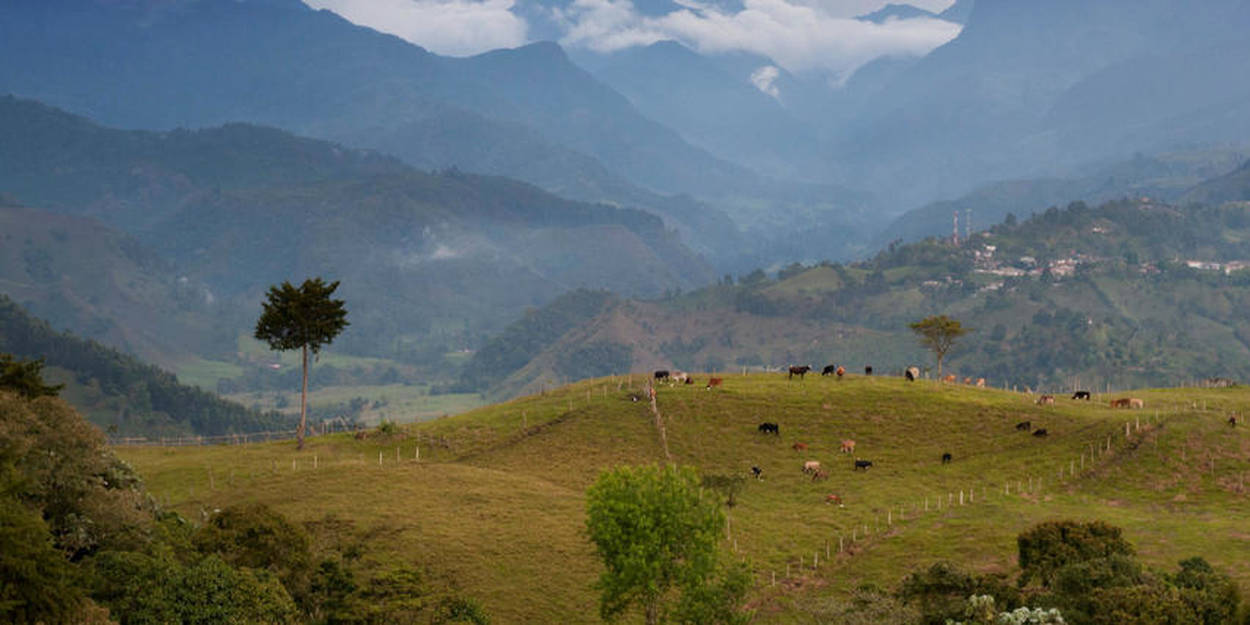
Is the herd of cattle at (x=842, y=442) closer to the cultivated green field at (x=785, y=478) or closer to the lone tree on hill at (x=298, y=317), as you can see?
the cultivated green field at (x=785, y=478)

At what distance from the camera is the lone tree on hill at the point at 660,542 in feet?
156

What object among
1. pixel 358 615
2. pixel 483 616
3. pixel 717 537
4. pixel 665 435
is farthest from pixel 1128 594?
pixel 665 435

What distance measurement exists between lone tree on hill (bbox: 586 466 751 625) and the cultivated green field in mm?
9824

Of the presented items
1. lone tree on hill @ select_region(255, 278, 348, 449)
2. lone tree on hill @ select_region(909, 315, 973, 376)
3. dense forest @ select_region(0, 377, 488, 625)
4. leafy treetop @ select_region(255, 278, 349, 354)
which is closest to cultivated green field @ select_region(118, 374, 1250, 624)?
dense forest @ select_region(0, 377, 488, 625)

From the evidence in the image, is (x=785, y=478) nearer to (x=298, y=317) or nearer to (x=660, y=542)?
(x=660, y=542)

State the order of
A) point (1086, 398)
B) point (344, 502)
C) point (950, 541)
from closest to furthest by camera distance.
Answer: point (950, 541)
point (344, 502)
point (1086, 398)

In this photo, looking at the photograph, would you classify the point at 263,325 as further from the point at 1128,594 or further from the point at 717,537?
the point at 1128,594

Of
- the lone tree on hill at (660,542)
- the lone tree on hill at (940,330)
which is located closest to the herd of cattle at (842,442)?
the lone tree on hill at (940,330)

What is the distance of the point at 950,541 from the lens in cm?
6481

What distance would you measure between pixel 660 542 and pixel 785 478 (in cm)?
3589

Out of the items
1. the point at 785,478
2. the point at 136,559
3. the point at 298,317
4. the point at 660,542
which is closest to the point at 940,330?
the point at 785,478

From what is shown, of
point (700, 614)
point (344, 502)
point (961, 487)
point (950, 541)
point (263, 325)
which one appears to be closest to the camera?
point (700, 614)

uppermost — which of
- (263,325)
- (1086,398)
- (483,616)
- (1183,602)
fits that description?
(263,325)

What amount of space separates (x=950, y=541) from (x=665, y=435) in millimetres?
31921
